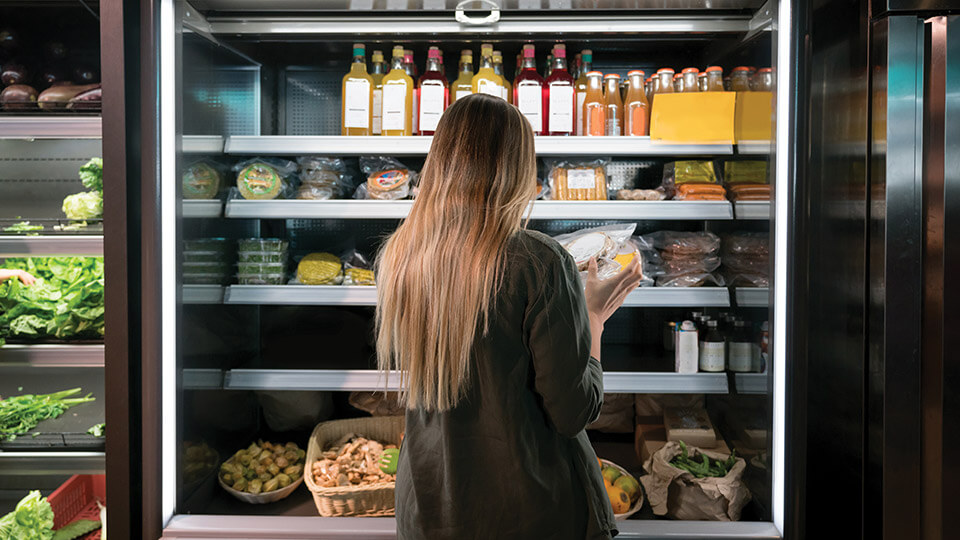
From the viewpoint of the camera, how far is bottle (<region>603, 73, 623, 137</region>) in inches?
85.1

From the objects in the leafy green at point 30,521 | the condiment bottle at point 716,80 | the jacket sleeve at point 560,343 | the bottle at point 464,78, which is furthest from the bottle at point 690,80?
the leafy green at point 30,521

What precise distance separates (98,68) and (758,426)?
2.59 metres

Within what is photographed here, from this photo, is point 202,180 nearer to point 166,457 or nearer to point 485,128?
point 166,457

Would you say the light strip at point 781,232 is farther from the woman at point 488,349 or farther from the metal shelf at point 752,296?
the woman at point 488,349

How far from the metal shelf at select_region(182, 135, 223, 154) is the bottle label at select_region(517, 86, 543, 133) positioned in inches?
39.3

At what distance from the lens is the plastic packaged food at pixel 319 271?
2.25m

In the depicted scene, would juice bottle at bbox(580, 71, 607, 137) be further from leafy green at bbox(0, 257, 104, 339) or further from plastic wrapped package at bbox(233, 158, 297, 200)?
leafy green at bbox(0, 257, 104, 339)

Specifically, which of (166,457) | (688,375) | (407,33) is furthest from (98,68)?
(688,375)

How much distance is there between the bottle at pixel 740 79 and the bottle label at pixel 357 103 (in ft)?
3.98

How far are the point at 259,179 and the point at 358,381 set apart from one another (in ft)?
2.56

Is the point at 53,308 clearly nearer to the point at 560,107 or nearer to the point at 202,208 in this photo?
the point at 202,208

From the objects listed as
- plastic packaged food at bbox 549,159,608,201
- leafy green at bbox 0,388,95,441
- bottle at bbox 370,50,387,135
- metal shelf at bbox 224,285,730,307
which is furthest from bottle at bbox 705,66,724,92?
leafy green at bbox 0,388,95,441

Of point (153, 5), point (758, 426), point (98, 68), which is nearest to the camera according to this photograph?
point (153, 5)

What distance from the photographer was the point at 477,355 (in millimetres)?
1232
